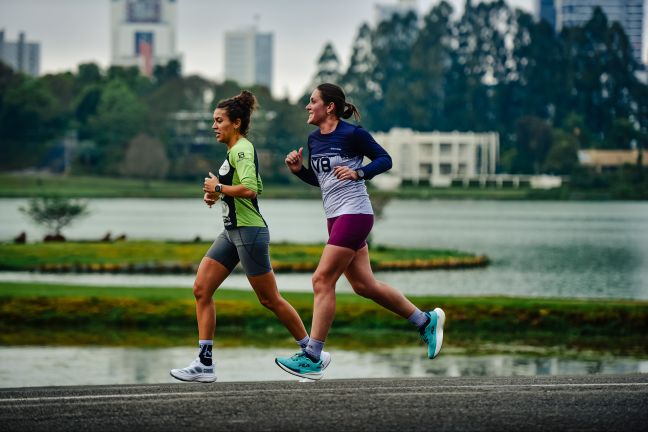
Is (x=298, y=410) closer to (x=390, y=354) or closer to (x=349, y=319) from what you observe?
(x=390, y=354)

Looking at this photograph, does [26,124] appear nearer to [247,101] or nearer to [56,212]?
[56,212]

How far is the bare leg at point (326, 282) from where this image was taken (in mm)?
11344

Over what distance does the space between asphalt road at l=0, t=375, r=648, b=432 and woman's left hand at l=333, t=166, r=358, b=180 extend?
1.60 metres

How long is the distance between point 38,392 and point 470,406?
3.34 meters

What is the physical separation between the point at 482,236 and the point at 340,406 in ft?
268

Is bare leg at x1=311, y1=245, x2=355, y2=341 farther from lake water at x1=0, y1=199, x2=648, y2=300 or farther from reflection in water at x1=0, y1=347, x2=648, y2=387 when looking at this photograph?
lake water at x1=0, y1=199, x2=648, y2=300

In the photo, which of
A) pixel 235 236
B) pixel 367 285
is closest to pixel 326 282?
pixel 367 285

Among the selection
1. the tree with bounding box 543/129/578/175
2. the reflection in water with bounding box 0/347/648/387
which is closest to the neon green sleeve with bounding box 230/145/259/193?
the reflection in water with bounding box 0/347/648/387

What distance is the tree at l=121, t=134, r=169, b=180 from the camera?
162625 mm

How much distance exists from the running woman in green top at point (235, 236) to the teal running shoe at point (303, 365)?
7cm

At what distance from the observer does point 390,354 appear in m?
23.3

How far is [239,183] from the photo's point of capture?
37.4ft

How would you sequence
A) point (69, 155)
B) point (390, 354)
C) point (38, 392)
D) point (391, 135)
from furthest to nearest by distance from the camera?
point (391, 135) < point (69, 155) < point (390, 354) < point (38, 392)

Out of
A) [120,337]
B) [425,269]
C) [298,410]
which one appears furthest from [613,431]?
[425,269]
